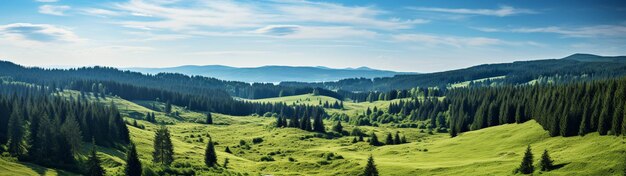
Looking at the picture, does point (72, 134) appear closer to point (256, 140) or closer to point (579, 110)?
point (256, 140)

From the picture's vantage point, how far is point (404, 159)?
111 m

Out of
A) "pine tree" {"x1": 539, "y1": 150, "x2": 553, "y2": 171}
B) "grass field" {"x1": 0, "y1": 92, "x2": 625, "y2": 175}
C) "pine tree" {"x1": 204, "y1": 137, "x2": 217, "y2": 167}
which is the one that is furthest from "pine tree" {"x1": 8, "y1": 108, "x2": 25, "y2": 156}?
"pine tree" {"x1": 539, "y1": 150, "x2": 553, "y2": 171}

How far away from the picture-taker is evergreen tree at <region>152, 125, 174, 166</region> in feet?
294

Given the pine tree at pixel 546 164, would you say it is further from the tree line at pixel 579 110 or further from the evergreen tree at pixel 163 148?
the evergreen tree at pixel 163 148

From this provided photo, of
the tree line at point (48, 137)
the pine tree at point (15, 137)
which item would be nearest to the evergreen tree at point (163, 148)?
the tree line at point (48, 137)

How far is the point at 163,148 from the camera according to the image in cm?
9038

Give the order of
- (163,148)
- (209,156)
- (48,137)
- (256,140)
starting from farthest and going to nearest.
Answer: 1. (256,140)
2. (209,156)
3. (163,148)
4. (48,137)

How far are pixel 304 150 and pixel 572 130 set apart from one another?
235 ft

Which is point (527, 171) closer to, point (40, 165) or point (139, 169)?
point (139, 169)

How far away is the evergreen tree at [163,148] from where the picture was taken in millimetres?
89750

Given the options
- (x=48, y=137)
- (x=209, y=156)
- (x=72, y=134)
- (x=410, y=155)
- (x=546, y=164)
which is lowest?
(x=410, y=155)

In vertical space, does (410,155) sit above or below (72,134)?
below

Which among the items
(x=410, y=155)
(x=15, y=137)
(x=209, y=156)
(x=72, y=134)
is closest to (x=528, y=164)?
(x=410, y=155)

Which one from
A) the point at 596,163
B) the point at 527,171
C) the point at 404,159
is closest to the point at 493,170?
the point at 527,171
